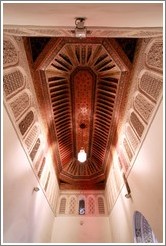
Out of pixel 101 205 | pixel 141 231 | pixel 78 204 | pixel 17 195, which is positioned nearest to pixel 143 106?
pixel 17 195

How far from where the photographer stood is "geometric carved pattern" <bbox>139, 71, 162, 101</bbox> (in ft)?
9.41

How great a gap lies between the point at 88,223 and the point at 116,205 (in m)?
1.97

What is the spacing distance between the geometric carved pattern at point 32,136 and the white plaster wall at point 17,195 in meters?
0.32

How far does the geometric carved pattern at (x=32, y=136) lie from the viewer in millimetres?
4088

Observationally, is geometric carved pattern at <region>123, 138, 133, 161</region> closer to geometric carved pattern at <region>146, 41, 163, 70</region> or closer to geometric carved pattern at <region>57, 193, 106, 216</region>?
geometric carved pattern at <region>146, 41, 163, 70</region>

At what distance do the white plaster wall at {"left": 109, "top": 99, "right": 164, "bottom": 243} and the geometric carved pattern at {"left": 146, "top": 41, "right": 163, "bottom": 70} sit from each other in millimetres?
639

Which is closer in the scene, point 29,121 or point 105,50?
point 105,50

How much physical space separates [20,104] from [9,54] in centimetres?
92

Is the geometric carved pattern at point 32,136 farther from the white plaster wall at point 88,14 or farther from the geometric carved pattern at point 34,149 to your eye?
the white plaster wall at point 88,14

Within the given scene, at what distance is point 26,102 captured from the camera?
3.84 meters

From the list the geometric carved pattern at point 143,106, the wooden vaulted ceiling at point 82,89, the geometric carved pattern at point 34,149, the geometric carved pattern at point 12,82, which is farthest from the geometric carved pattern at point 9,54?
the geometric carved pattern at point 143,106

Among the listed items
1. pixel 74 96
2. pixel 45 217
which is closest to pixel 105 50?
pixel 74 96

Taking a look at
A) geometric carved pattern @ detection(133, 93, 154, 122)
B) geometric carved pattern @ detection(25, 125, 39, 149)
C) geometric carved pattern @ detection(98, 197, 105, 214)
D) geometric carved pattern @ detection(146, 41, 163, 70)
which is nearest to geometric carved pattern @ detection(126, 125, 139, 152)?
geometric carved pattern @ detection(133, 93, 154, 122)

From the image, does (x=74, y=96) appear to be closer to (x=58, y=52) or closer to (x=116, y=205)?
(x=58, y=52)
